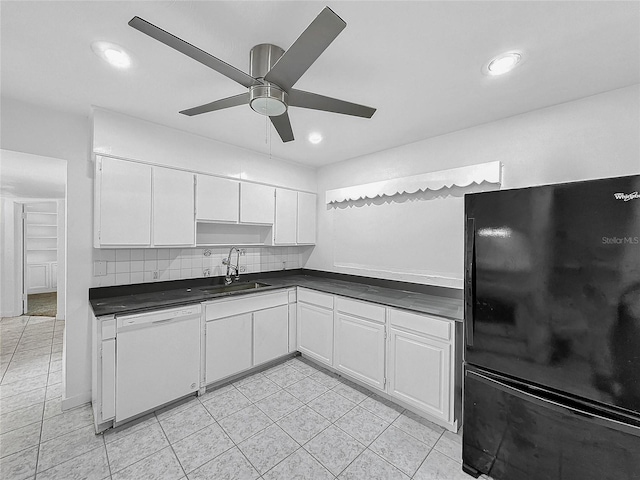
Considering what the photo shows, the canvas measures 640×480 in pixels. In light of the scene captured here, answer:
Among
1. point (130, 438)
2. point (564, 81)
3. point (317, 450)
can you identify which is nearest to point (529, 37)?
point (564, 81)

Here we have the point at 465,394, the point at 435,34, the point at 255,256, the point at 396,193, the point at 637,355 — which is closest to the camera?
the point at 637,355

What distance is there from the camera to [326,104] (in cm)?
150

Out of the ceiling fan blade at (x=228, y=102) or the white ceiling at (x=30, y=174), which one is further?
the white ceiling at (x=30, y=174)

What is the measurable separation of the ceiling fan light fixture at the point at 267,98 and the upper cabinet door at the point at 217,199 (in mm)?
1550

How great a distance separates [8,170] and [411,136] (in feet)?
14.3

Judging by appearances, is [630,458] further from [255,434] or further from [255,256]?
[255,256]

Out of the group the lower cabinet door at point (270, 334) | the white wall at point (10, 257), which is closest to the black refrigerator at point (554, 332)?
the lower cabinet door at point (270, 334)

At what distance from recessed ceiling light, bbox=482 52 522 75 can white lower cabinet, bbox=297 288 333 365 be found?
2.23m

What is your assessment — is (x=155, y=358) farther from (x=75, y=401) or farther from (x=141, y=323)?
(x=75, y=401)

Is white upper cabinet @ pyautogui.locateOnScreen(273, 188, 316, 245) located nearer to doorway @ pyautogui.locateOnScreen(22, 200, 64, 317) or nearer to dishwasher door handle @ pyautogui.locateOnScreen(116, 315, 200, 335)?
dishwasher door handle @ pyautogui.locateOnScreen(116, 315, 200, 335)

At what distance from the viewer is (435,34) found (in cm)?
135

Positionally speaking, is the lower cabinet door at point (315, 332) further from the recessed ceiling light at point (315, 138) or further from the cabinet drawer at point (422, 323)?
the recessed ceiling light at point (315, 138)

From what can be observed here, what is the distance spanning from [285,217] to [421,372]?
7.52 feet

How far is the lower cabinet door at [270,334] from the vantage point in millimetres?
2855
